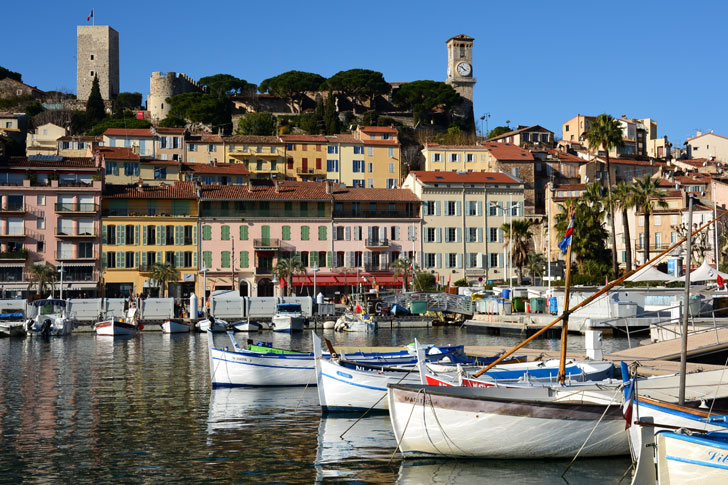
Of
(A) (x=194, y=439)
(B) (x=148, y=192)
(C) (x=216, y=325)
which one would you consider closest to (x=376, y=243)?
(B) (x=148, y=192)

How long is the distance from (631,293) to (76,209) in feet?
158

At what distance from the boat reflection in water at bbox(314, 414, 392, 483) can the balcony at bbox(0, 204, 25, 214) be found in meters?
63.4

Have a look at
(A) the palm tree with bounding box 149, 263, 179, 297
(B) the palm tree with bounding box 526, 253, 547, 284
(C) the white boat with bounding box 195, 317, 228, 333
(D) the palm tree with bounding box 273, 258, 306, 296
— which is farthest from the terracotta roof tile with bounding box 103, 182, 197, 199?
(B) the palm tree with bounding box 526, 253, 547, 284

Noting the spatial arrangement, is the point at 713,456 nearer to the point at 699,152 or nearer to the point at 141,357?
the point at 141,357

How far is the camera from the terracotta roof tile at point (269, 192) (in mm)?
84188

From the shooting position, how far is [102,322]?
63.4 metres

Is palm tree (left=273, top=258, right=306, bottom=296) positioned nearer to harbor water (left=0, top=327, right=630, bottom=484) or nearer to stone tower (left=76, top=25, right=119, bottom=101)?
harbor water (left=0, top=327, right=630, bottom=484)

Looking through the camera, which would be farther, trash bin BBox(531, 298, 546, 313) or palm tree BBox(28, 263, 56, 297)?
palm tree BBox(28, 263, 56, 297)

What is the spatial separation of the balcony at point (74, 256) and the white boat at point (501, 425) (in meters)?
66.6

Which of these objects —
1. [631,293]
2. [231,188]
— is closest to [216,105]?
[231,188]

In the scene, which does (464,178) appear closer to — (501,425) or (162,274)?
(162,274)

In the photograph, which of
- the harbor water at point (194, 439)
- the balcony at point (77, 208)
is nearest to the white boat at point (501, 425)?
the harbor water at point (194, 439)

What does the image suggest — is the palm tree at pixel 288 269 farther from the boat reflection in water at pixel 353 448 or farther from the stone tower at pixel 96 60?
the stone tower at pixel 96 60

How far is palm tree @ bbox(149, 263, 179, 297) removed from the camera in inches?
3118
